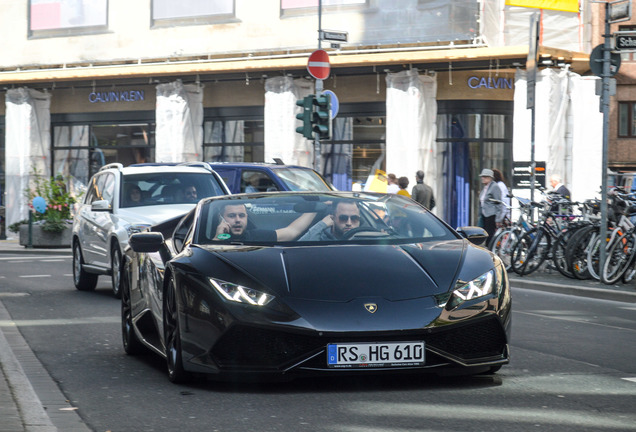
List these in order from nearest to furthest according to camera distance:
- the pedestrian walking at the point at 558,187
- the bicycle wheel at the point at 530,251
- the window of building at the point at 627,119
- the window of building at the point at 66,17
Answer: the bicycle wheel at the point at 530,251
the pedestrian walking at the point at 558,187
the window of building at the point at 66,17
the window of building at the point at 627,119

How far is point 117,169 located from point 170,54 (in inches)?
727

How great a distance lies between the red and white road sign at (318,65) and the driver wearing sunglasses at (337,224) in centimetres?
1640

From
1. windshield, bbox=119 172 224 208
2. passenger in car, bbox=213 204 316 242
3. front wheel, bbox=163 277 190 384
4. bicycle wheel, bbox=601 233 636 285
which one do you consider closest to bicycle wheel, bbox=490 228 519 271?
bicycle wheel, bbox=601 233 636 285

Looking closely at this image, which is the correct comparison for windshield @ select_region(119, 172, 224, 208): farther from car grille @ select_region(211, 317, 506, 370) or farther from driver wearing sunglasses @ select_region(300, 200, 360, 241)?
car grille @ select_region(211, 317, 506, 370)

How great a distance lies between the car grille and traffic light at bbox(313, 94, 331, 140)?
54.1 ft

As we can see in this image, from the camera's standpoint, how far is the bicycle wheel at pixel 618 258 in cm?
1534

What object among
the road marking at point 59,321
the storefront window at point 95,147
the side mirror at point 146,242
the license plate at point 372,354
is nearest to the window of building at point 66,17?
the storefront window at point 95,147

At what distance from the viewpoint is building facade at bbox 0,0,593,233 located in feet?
92.9

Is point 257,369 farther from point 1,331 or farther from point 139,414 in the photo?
point 1,331

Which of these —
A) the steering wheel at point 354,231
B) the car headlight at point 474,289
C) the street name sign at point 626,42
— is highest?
the street name sign at point 626,42

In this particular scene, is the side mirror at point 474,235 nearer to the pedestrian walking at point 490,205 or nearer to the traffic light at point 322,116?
the pedestrian walking at point 490,205

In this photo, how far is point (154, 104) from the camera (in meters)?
33.8

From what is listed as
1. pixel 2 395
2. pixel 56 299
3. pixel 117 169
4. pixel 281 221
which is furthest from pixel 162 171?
pixel 2 395

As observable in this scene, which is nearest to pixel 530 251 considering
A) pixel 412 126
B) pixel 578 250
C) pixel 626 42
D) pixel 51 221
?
pixel 578 250
